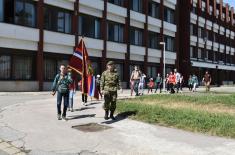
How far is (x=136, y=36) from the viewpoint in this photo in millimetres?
48781

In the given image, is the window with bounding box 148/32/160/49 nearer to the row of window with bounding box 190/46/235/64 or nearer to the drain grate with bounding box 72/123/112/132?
the row of window with bounding box 190/46/235/64

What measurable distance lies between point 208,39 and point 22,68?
4706cm

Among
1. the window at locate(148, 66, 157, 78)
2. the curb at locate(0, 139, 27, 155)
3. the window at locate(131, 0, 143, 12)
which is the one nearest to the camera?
the curb at locate(0, 139, 27, 155)

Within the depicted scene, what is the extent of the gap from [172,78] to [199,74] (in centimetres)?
3614

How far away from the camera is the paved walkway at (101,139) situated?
9.79m

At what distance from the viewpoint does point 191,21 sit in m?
A: 66.5

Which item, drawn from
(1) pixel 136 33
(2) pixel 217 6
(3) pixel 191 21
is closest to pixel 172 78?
(1) pixel 136 33

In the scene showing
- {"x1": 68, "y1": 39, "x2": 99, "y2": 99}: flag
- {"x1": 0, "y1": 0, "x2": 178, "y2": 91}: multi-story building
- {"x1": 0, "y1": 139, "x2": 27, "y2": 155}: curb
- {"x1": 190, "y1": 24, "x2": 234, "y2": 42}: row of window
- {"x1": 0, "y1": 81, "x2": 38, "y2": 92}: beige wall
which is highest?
{"x1": 190, "y1": 24, "x2": 234, "y2": 42}: row of window

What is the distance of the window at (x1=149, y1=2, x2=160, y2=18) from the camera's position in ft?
171

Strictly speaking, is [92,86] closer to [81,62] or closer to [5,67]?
[81,62]

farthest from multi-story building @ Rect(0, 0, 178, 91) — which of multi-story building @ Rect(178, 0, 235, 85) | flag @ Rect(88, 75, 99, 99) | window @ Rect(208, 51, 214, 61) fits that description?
window @ Rect(208, 51, 214, 61)

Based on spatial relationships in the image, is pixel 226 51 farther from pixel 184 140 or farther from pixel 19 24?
pixel 184 140

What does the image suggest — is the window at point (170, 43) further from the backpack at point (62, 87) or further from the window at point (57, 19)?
the backpack at point (62, 87)

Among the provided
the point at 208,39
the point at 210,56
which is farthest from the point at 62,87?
the point at 210,56
